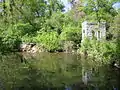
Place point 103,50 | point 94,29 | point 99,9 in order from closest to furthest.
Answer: point 103,50 < point 99,9 < point 94,29

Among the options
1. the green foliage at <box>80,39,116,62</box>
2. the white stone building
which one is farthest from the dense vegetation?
the white stone building

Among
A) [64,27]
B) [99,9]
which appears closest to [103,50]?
[99,9]

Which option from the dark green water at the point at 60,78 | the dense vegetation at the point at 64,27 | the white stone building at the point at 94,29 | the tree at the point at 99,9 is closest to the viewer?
the dark green water at the point at 60,78

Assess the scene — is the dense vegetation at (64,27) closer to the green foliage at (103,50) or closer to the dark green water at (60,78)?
the green foliage at (103,50)

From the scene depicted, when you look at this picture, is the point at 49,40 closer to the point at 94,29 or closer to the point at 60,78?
the point at 94,29

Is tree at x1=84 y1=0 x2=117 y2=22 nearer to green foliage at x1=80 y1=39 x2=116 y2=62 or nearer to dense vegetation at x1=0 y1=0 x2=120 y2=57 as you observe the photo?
dense vegetation at x1=0 y1=0 x2=120 y2=57

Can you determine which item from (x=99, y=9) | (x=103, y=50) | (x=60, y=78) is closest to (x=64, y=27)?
(x=99, y=9)

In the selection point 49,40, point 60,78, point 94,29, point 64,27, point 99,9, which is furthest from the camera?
point 64,27

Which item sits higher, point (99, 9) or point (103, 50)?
point (99, 9)

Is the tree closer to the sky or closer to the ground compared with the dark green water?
closer to the sky

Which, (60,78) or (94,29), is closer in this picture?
(60,78)

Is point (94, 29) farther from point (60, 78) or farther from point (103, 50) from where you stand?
point (60, 78)

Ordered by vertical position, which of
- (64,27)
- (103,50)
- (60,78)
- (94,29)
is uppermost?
(64,27)

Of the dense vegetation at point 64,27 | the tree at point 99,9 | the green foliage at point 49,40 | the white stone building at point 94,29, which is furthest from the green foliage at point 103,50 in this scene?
the green foliage at point 49,40
